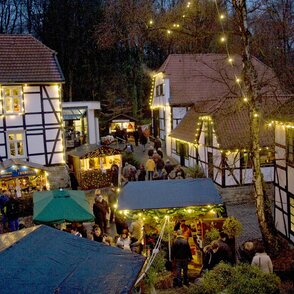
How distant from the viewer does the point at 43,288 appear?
5.04 m

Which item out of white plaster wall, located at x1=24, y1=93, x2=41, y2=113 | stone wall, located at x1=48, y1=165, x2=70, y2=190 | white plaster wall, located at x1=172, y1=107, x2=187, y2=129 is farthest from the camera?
white plaster wall, located at x1=172, y1=107, x2=187, y2=129

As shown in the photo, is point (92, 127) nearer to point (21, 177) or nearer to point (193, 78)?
point (193, 78)

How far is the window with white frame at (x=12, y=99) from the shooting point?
20422 millimetres

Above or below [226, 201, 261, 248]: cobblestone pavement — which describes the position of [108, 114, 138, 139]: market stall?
above

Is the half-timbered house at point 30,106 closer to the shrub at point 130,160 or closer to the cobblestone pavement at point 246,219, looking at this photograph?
the shrub at point 130,160

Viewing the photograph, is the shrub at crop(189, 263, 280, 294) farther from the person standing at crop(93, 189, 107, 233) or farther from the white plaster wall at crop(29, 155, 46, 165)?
the white plaster wall at crop(29, 155, 46, 165)

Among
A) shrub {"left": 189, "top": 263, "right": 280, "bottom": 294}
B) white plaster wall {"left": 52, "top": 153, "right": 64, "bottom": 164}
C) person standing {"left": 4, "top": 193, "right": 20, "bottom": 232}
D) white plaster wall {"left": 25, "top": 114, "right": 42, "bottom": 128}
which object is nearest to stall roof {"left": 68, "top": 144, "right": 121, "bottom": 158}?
white plaster wall {"left": 52, "top": 153, "right": 64, "bottom": 164}

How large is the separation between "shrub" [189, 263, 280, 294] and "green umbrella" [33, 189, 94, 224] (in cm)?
425

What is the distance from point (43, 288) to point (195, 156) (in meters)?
17.0

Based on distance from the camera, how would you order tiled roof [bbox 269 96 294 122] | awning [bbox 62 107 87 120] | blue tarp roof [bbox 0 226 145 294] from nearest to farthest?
blue tarp roof [bbox 0 226 145 294] → tiled roof [bbox 269 96 294 122] → awning [bbox 62 107 87 120]

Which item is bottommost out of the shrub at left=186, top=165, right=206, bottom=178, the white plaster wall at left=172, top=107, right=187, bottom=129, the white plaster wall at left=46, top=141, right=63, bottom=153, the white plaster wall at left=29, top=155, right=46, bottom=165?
the shrub at left=186, top=165, right=206, bottom=178

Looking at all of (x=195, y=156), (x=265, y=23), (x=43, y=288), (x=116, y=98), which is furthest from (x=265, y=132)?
(x=116, y=98)

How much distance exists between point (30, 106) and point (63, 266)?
16373 millimetres

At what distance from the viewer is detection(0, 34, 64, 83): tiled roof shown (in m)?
20.5
